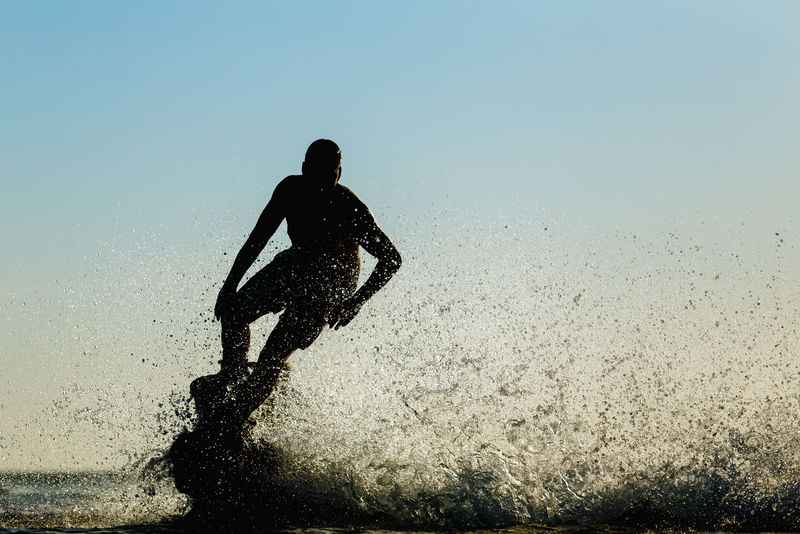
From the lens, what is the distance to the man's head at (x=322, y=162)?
752cm

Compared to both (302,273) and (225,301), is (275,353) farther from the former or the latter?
(302,273)

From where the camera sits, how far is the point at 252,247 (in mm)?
7566

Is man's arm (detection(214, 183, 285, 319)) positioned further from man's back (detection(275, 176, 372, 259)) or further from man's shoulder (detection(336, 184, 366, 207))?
man's shoulder (detection(336, 184, 366, 207))

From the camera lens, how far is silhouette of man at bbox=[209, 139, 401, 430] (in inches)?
296

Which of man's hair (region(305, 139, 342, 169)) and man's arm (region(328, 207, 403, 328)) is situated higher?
man's hair (region(305, 139, 342, 169))

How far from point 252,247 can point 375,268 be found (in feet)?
3.68

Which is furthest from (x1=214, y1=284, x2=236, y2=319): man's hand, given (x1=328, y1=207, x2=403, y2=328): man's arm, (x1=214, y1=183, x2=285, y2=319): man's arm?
(x1=328, y1=207, x2=403, y2=328): man's arm

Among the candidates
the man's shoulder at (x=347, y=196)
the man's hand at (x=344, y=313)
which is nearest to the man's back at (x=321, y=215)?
the man's shoulder at (x=347, y=196)

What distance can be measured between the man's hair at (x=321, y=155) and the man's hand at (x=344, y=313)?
123 cm

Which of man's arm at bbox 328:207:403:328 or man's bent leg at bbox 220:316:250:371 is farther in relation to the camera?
man's arm at bbox 328:207:403:328

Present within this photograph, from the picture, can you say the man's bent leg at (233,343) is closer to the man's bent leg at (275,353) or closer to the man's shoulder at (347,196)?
the man's bent leg at (275,353)

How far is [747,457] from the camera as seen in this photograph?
898 cm

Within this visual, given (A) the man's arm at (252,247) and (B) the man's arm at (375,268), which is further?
(B) the man's arm at (375,268)

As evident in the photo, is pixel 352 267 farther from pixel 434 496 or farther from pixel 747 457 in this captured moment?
pixel 747 457
